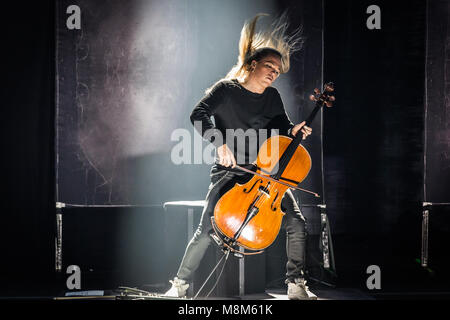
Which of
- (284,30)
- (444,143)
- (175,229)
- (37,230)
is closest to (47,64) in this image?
(37,230)

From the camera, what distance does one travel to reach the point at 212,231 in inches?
125

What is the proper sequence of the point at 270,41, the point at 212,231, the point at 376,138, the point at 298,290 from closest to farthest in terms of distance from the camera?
1. the point at 212,231
2. the point at 298,290
3. the point at 270,41
4. the point at 376,138

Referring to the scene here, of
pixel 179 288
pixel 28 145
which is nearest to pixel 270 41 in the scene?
pixel 179 288

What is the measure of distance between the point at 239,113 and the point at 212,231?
0.92m

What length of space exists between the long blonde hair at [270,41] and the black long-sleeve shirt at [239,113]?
293mm

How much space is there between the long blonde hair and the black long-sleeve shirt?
0.29m

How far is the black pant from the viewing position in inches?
126

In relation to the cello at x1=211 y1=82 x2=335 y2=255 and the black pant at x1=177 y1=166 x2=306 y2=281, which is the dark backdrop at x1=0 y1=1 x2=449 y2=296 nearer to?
the black pant at x1=177 y1=166 x2=306 y2=281

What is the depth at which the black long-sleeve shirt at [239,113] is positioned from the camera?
334 cm

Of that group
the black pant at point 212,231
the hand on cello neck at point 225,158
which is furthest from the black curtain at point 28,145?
the hand on cello neck at point 225,158

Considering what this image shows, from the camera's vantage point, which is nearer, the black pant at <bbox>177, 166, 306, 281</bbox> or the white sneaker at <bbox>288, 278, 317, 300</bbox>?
the black pant at <bbox>177, 166, 306, 281</bbox>

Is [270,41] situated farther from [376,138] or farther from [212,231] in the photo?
[212,231]

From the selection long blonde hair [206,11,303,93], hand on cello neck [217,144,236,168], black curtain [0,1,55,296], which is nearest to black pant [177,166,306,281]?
hand on cello neck [217,144,236,168]
